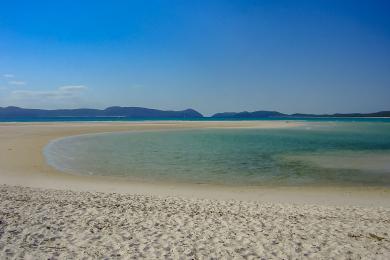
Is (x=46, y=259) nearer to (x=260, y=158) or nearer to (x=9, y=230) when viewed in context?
(x=9, y=230)

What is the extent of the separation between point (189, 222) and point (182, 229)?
0.61 m

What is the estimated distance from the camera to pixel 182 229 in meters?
8.21

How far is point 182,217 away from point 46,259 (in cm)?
381

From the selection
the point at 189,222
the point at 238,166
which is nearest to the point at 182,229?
the point at 189,222

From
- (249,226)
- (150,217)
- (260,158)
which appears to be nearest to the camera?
(249,226)

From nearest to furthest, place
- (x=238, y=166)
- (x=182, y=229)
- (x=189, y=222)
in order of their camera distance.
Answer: (x=182, y=229) → (x=189, y=222) → (x=238, y=166)

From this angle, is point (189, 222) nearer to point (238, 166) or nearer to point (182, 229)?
point (182, 229)

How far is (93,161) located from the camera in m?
21.5

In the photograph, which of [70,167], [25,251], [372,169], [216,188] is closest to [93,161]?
[70,167]

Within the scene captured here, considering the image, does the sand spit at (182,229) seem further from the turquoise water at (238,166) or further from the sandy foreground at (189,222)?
the turquoise water at (238,166)

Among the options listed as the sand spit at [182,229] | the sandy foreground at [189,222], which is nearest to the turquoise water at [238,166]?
the sandy foreground at [189,222]

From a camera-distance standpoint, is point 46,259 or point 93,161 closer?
point 46,259

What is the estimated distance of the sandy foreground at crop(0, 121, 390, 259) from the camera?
6.96 m

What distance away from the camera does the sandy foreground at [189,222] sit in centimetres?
696
